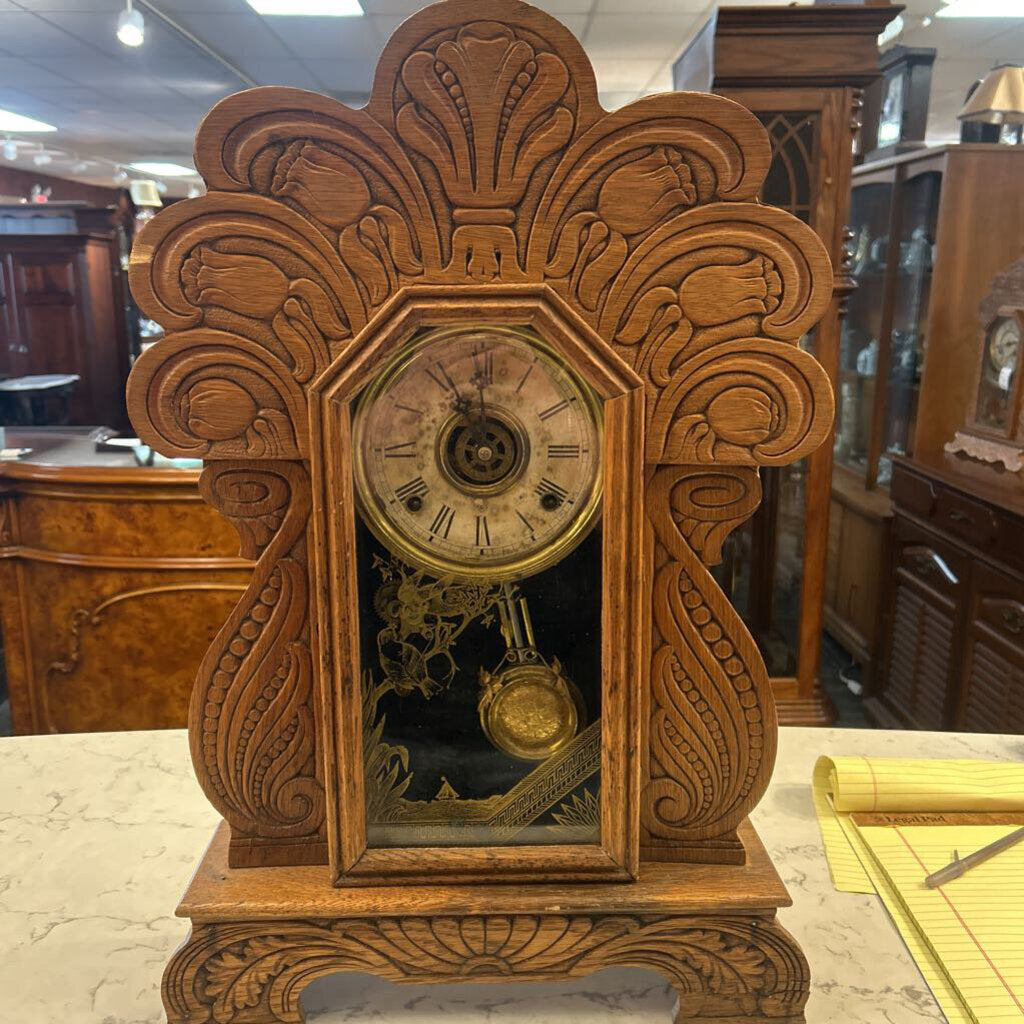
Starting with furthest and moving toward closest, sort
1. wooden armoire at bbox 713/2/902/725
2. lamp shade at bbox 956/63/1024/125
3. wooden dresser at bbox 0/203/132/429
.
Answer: wooden dresser at bbox 0/203/132/429
lamp shade at bbox 956/63/1024/125
wooden armoire at bbox 713/2/902/725

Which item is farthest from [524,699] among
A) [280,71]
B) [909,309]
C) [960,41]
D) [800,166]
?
[280,71]

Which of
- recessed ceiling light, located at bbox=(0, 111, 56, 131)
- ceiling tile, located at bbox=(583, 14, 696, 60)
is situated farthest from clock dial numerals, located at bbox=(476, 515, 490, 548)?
recessed ceiling light, located at bbox=(0, 111, 56, 131)

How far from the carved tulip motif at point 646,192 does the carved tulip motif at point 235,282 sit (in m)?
0.27

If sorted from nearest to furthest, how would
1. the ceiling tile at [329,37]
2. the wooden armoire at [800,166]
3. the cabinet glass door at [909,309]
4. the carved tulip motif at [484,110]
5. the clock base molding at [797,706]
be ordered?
1. the carved tulip motif at [484,110]
2. the wooden armoire at [800,166]
3. the clock base molding at [797,706]
4. the cabinet glass door at [909,309]
5. the ceiling tile at [329,37]

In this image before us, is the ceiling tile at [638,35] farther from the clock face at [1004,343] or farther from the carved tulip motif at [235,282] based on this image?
the carved tulip motif at [235,282]

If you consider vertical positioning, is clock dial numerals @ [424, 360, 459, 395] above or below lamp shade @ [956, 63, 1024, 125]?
Result: below

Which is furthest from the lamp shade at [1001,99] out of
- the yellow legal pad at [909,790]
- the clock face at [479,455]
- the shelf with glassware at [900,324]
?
the clock face at [479,455]

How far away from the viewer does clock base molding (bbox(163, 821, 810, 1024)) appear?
802 millimetres

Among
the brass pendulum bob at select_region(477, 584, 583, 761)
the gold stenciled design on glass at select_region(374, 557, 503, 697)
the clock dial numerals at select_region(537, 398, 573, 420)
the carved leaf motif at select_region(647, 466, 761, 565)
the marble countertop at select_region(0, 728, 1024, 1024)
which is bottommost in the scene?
the marble countertop at select_region(0, 728, 1024, 1024)

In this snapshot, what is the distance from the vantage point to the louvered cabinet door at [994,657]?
209 centimetres

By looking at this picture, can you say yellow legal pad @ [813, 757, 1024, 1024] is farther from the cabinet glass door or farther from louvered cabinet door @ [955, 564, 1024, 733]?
the cabinet glass door

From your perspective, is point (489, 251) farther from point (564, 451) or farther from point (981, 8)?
point (981, 8)

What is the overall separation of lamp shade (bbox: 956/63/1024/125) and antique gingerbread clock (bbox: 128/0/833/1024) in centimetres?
249

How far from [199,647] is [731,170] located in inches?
85.5
